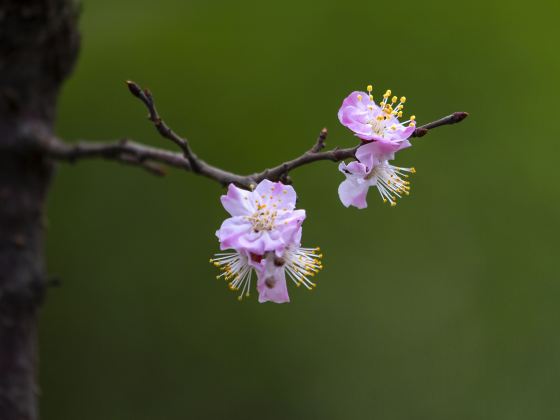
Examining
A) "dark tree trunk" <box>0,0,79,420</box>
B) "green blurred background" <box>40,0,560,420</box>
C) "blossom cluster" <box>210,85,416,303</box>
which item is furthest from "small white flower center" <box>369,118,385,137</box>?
"green blurred background" <box>40,0,560,420</box>

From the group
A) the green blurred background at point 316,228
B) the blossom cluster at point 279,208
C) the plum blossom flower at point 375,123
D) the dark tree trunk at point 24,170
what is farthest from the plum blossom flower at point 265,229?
the green blurred background at point 316,228

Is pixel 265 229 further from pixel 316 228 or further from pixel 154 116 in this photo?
pixel 316 228

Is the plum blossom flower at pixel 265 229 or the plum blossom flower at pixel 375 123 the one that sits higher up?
the plum blossom flower at pixel 375 123

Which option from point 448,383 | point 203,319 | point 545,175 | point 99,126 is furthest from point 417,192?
point 99,126

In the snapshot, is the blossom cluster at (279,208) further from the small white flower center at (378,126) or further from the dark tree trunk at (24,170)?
the dark tree trunk at (24,170)

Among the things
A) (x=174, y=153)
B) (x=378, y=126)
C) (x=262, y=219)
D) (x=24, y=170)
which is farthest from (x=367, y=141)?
(x=24, y=170)

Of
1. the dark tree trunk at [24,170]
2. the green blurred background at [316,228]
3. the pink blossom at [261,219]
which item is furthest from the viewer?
the green blurred background at [316,228]

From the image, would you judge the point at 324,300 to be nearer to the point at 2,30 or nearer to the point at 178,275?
the point at 178,275

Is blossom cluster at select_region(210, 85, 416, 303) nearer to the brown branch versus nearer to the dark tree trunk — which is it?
the brown branch
